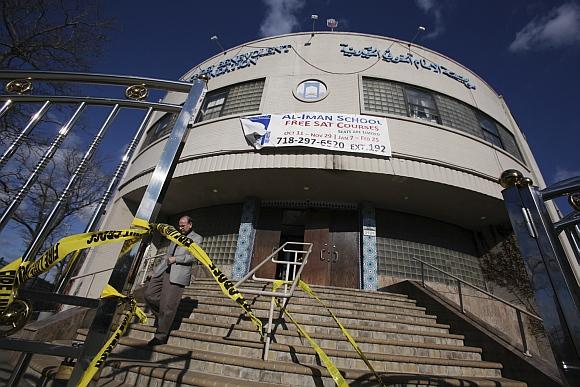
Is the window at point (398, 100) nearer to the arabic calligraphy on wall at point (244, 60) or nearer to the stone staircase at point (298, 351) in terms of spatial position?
the arabic calligraphy on wall at point (244, 60)

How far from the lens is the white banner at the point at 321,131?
7.19 metres

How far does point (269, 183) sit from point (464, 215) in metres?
6.66

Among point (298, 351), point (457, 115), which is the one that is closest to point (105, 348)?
point (298, 351)

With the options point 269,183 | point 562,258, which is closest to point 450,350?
point 562,258

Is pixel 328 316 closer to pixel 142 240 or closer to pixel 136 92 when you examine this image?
pixel 142 240

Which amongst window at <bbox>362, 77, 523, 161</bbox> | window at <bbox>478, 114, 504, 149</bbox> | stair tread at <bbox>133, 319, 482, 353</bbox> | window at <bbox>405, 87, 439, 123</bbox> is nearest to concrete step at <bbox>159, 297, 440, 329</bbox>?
stair tread at <bbox>133, 319, 482, 353</bbox>

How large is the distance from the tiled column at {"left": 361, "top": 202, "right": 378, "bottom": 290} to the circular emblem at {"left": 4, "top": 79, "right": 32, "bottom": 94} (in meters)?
7.61

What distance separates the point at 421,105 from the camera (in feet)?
29.0

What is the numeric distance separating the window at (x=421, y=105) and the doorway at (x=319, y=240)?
3944 mm

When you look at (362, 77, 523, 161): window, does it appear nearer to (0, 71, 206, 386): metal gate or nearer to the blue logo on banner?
the blue logo on banner

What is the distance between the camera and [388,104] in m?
8.52

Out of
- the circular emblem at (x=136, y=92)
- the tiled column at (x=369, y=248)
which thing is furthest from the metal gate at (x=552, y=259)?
the tiled column at (x=369, y=248)

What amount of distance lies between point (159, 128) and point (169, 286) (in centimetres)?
922

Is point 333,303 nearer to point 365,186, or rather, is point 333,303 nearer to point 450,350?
point 450,350
